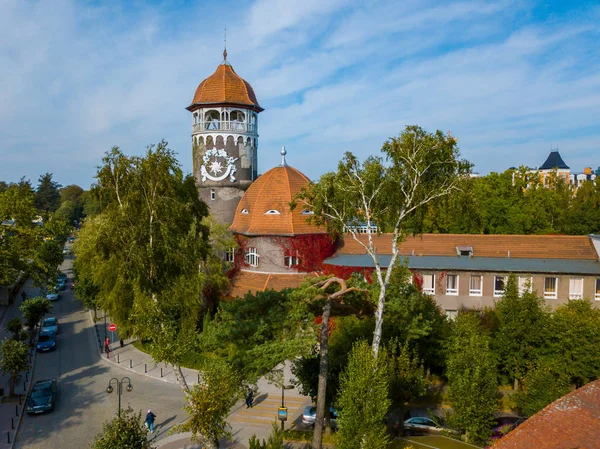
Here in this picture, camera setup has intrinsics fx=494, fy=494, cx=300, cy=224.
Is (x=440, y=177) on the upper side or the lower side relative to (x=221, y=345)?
upper

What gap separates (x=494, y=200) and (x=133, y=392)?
3871 cm

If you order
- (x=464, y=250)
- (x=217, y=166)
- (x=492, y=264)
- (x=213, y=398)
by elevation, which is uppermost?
(x=217, y=166)

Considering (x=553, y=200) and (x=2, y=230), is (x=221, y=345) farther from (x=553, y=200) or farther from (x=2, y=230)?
(x=553, y=200)

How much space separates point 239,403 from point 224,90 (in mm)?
25702

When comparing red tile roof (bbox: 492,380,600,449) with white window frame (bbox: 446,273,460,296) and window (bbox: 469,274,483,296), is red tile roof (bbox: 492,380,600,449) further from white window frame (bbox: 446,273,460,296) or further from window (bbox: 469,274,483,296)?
white window frame (bbox: 446,273,460,296)

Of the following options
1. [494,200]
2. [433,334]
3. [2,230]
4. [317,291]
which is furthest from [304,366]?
[494,200]

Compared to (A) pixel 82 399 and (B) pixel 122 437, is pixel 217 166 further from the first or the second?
(B) pixel 122 437

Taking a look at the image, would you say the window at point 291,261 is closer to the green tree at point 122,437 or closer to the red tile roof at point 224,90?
the red tile roof at point 224,90

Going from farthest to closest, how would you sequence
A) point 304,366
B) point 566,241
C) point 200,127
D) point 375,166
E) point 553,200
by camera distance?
point 553,200 < point 200,127 < point 566,241 < point 304,366 < point 375,166

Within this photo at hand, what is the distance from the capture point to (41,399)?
23859mm

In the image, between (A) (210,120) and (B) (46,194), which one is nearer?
(A) (210,120)

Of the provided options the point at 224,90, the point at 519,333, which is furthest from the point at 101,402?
the point at 224,90

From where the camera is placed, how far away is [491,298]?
31.1 m

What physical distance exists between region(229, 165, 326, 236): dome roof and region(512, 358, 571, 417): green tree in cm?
1697
